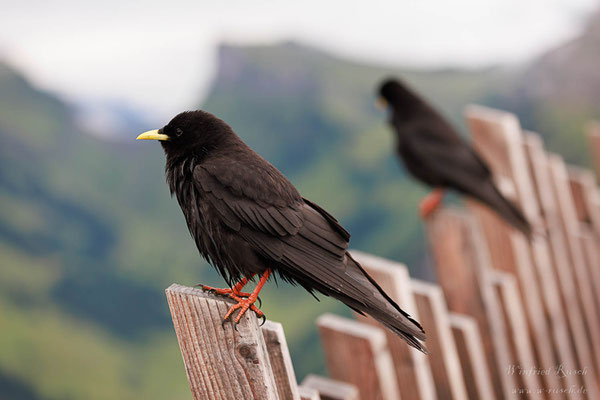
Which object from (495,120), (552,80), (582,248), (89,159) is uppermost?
(552,80)

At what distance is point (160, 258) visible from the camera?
14.7 ft

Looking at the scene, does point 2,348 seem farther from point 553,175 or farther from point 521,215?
point 553,175

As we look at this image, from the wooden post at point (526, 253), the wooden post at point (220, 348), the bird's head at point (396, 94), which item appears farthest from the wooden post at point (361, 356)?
the bird's head at point (396, 94)

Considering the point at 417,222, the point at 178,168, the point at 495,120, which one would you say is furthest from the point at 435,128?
the point at 178,168

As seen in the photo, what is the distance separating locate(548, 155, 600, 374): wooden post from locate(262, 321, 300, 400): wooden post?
2544 millimetres

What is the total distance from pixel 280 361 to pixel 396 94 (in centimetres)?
394

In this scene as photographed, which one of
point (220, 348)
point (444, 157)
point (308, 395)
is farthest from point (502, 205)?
point (220, 348)

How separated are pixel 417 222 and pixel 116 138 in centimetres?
249

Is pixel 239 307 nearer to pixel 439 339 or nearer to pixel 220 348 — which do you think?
pixel 220 348

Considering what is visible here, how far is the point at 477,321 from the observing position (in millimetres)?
3260

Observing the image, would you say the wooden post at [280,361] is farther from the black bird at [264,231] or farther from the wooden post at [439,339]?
the wooden post at [439,339]

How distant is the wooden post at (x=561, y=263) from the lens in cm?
380

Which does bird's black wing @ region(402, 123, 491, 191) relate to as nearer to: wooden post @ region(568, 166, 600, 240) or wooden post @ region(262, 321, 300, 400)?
wooden post @ region(568, 166, 600, 240)

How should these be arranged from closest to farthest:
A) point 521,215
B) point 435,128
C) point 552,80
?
point 521,215 → point 435,128 → point 552,80
